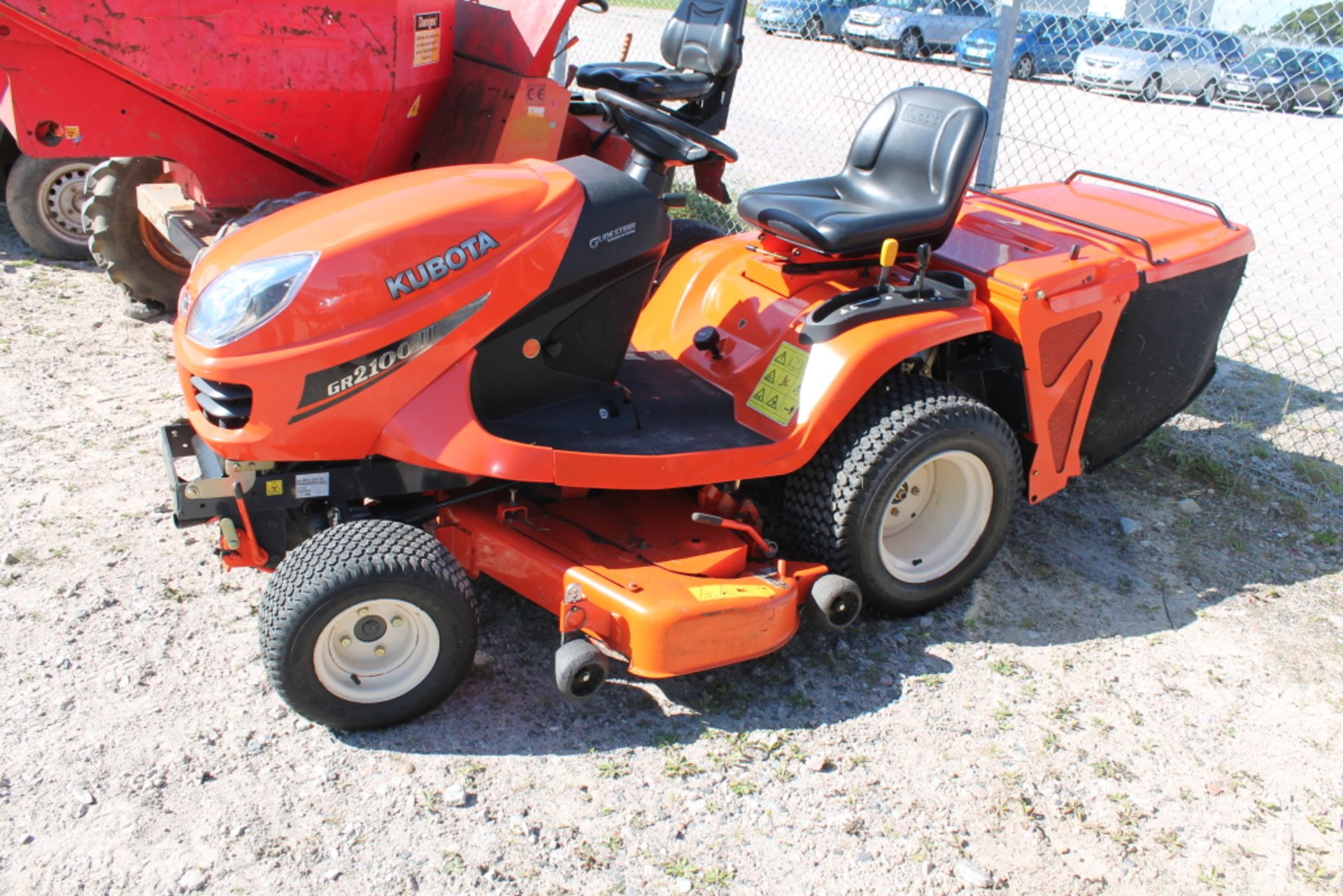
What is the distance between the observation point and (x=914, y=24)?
9.07m

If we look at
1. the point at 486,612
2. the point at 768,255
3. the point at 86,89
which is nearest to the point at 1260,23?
the point at 768,255

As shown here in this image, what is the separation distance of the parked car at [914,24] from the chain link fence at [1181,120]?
0.08 feet

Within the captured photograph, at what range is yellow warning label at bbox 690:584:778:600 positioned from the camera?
284cm

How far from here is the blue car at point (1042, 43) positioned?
6902 mm

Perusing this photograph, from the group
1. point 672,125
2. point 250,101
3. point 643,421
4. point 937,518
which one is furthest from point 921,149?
point 250,101

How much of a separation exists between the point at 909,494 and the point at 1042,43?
6897 millimetres

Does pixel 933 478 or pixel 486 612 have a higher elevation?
pixel 933 478

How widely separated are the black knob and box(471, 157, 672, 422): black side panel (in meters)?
0.34

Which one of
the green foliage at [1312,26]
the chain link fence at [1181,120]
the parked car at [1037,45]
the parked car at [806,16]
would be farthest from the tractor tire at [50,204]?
the parked car at [806,16]

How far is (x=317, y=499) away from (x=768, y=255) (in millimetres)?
1558

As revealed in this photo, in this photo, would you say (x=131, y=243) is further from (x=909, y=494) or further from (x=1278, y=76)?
(x=1278, y=76)

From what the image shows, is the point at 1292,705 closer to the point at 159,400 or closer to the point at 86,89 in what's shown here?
the point at 159,400

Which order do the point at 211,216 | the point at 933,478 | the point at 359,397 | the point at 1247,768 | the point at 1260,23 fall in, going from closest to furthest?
the point at 359,397 < the point at 1247,768 < the point at 933,478 < the point at 211,216 < the point at 1260,23

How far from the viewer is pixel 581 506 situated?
3.21 metres
